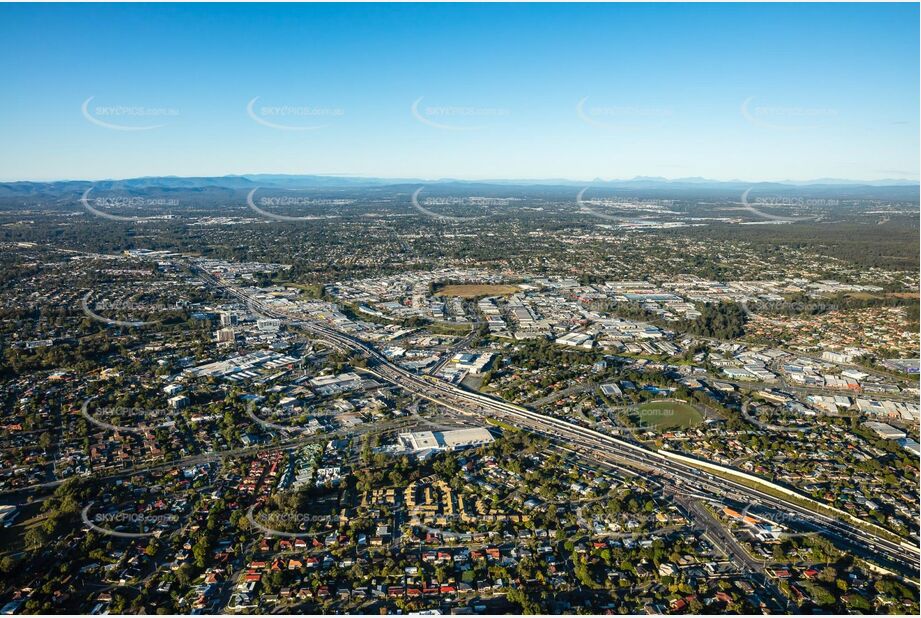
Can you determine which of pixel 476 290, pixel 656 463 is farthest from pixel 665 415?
pixel 476 290

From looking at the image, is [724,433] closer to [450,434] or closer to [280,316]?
[450,434]

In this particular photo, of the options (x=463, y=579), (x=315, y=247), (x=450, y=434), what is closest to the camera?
(x=463, y=579)

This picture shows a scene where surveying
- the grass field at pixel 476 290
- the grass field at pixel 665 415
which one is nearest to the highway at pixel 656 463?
the grass field at pixel 665 415

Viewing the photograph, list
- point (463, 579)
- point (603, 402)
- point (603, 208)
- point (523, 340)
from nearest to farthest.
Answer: point (463, 579) < point (603, 402) < point (523, 340) < point (603, 208)

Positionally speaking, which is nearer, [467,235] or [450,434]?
[450,434]

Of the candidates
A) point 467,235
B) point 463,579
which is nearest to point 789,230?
point 467,235
